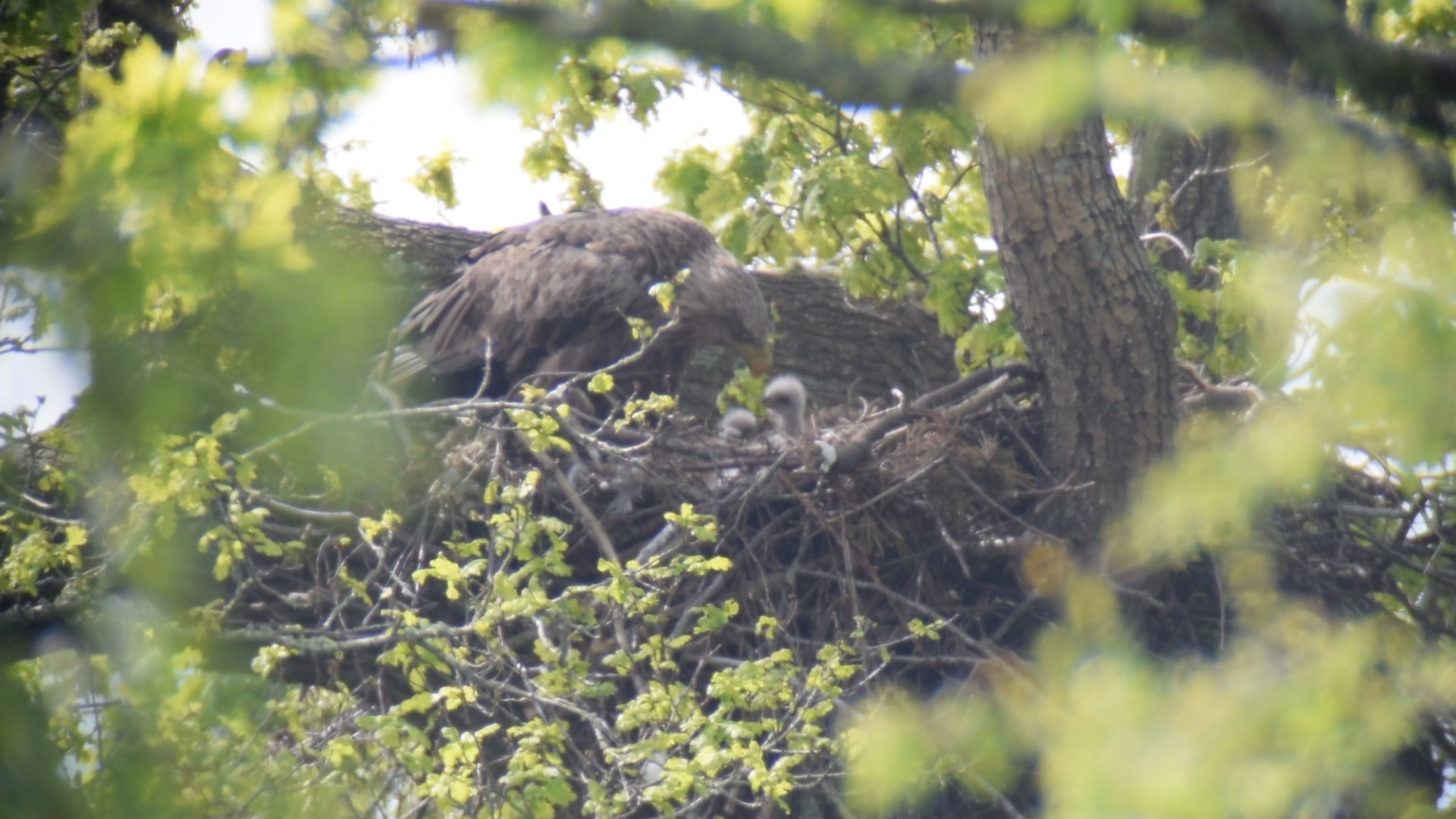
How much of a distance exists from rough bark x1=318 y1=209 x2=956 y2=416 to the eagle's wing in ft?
1.65

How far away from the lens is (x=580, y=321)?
6316mm

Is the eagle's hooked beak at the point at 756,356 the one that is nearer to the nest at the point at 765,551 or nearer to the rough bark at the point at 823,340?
the rough bark at the point at 823,340

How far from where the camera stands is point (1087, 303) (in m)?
4.84

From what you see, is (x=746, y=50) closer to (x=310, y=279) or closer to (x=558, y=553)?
(x=310, y=279)

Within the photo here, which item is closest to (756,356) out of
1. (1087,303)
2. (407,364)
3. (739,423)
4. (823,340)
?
(739,423)

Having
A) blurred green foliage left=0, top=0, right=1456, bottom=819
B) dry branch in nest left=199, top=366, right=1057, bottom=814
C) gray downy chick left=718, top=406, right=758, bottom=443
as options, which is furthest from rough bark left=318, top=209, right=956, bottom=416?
blurred green foliage left=0, top=0, right=1456, bottom=819

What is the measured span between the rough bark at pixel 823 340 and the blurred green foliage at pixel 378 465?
2.65 m

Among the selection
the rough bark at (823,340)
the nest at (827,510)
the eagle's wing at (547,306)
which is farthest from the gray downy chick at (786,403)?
the nest at (827,510)

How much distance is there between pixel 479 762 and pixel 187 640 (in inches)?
62.9

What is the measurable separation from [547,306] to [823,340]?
166 centimetres

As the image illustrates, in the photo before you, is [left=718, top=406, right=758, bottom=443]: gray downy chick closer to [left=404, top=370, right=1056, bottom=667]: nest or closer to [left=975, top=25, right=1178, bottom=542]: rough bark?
[left=404, top=370, right=1056, bottom=667]: nest

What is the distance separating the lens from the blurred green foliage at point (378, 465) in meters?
1.21

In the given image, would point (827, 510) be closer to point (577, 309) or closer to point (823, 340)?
point (577, 309)

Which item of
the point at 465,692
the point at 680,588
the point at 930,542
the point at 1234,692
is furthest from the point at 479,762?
the point at 1234,692
